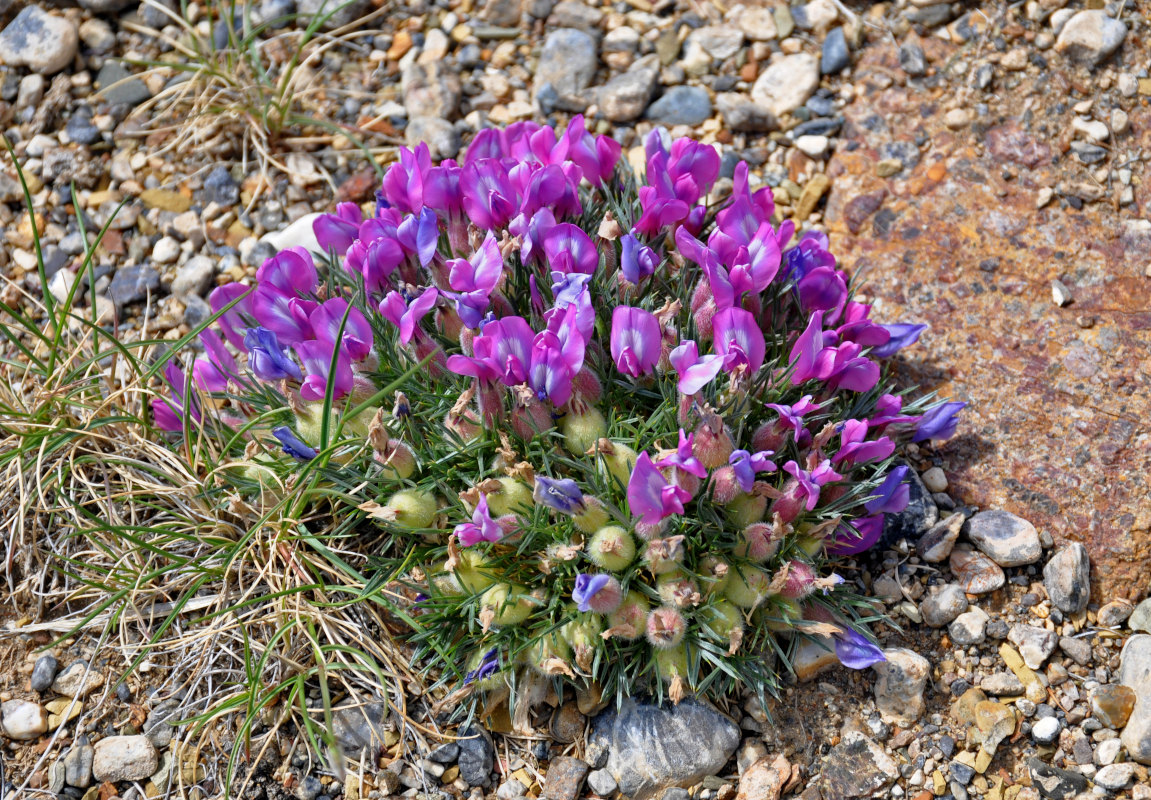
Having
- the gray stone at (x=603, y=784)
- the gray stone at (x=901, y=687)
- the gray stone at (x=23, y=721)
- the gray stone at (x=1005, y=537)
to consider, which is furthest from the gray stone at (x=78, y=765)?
the gray stone at (x=1005, y=537)

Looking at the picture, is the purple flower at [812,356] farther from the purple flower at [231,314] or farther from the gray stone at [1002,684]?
the purple flower at [231,314]

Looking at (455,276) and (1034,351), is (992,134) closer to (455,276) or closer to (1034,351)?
(1034,351)

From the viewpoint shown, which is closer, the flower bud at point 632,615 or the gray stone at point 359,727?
the flower bud at point 632,615

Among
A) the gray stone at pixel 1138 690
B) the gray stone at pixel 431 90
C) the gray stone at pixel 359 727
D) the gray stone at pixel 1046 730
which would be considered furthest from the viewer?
the gray stone at pixel 431 90

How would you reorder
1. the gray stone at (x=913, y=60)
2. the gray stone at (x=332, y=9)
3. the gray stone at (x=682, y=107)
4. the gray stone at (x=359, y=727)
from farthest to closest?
the gray stone at (x=332, y=9) < the gray stone at (x=682, y=107) < the gray stone at (x=913, y=60) < the gray stone at (x=359, y=727)

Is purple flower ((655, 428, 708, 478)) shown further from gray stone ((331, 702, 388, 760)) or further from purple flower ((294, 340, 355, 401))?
gray stone ((331, 702, 388, 760))
